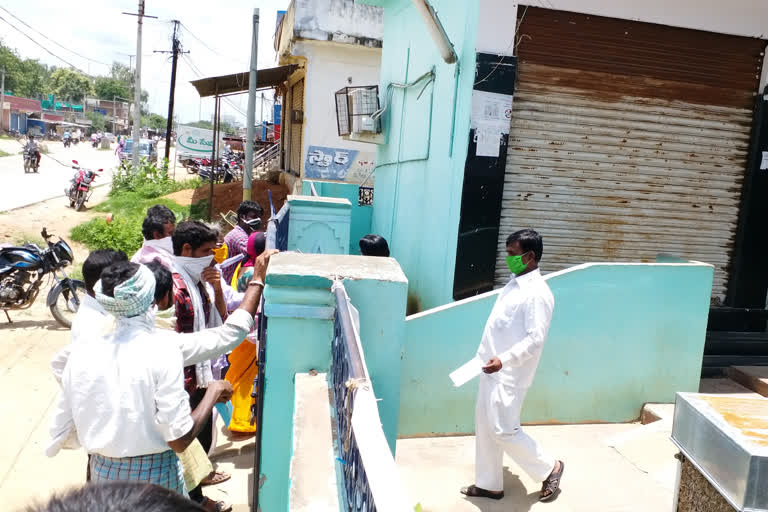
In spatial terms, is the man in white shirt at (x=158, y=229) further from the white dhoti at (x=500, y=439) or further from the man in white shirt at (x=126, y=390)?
the white dhoti at (x=500, y=439)

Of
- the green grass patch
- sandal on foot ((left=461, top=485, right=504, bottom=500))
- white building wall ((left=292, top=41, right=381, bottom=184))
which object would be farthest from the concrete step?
white building wall ((left=292, top=41, right=381, bottom=184))

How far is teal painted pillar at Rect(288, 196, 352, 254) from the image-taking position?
7098 mm

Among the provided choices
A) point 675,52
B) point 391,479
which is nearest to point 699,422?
point 391,479

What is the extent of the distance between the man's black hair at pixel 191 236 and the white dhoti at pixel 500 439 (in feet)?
6.06

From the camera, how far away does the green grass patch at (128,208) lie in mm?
13078

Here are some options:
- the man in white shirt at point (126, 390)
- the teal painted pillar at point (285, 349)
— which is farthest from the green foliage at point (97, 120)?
the man in white shirt at point (126, 390)

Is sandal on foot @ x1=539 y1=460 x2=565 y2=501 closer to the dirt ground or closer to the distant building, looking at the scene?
the dirt ground

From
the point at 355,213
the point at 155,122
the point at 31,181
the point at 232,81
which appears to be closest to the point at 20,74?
the point at 155,122

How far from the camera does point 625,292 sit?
16.2 ft

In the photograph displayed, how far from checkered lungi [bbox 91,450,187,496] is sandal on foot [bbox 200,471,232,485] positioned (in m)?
1.67

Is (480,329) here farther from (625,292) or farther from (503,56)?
(503,56)

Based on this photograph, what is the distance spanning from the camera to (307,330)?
8.87ft

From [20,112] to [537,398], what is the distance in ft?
224

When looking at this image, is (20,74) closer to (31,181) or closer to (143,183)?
(31,181)
